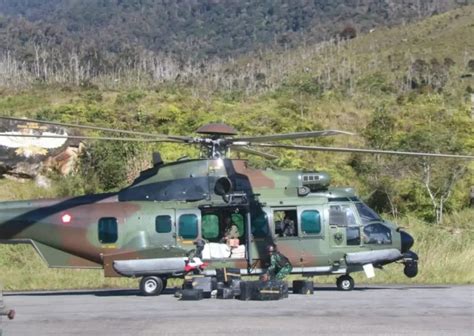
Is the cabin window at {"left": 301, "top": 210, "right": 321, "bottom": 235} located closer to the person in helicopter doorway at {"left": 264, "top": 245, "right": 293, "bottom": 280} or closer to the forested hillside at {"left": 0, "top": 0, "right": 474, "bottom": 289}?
the person in helicopter doorway at {"left": 264, "top": 245, "right": 293, "bottom": 280}

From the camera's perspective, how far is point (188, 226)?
17.3 meters

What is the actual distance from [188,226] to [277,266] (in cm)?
210

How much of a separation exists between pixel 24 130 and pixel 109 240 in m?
16.6

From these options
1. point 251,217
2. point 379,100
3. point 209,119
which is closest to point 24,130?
point 209,119

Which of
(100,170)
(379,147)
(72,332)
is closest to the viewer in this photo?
(72,332)

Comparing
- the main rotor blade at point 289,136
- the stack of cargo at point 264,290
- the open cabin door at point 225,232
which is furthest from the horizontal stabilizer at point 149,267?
the main rotor blade at point 289,136

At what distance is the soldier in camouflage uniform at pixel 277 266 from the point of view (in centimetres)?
1677

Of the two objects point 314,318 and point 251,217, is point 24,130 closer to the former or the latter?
point 251,217

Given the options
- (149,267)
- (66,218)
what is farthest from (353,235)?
(66,218)

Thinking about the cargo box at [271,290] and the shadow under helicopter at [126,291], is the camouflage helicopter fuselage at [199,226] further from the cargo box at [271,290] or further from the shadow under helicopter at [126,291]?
the cargo box at [271,290]

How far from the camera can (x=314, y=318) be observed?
1262cm

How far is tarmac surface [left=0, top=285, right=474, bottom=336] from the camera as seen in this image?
11.5 meters

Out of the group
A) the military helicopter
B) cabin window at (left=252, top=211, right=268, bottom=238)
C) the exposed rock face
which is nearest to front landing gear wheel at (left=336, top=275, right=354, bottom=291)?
the military helicopter

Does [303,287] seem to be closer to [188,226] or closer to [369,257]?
[369,257]
